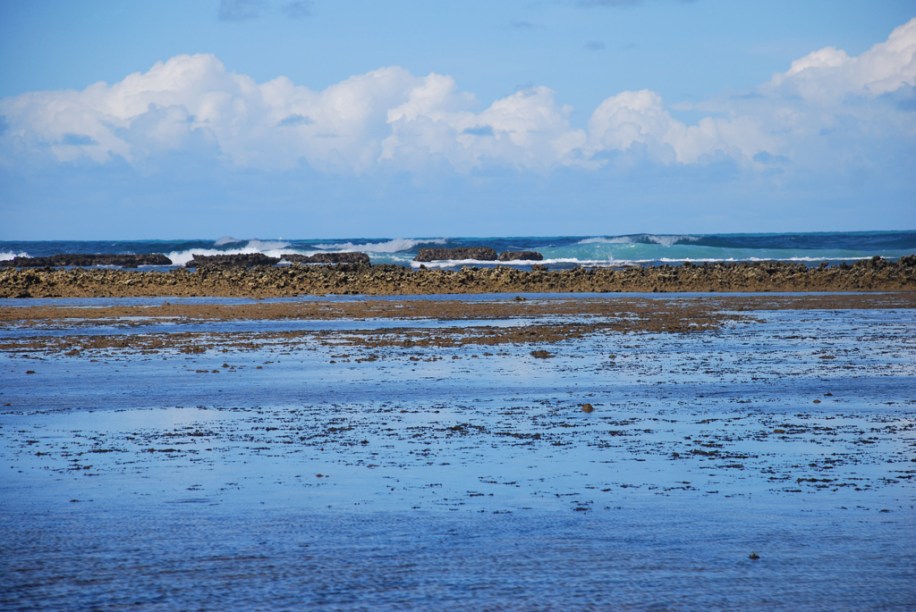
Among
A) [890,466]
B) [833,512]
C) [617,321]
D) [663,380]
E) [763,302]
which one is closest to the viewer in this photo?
[833,512]

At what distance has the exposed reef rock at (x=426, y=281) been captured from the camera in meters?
45.7

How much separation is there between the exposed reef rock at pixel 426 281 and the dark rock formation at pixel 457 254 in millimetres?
36582

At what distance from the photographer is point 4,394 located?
52.9ft

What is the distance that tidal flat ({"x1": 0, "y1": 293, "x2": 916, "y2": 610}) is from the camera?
701cm

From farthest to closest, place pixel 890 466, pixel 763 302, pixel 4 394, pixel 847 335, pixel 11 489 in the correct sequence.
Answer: pixel 763 302, pixel 847 335, pixel 4 394, pixel 890 466, pixel 11 489

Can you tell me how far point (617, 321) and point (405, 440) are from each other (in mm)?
18980

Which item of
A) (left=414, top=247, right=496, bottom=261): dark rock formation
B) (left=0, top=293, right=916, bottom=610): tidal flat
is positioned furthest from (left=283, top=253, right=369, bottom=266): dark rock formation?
(left=0, top=293, right=916, bottom=610): tidal flat

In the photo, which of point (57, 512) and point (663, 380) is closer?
point (57, 512)

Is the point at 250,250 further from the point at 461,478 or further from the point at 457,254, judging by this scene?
the point at 461,478

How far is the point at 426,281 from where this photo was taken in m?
47.7

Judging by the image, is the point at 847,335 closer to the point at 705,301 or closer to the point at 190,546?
the point at 705,301

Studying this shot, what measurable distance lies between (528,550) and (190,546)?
2.41 metres

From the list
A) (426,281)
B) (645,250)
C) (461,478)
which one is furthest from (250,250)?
(461,478)

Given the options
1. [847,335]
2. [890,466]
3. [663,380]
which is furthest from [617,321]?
[890,466]
